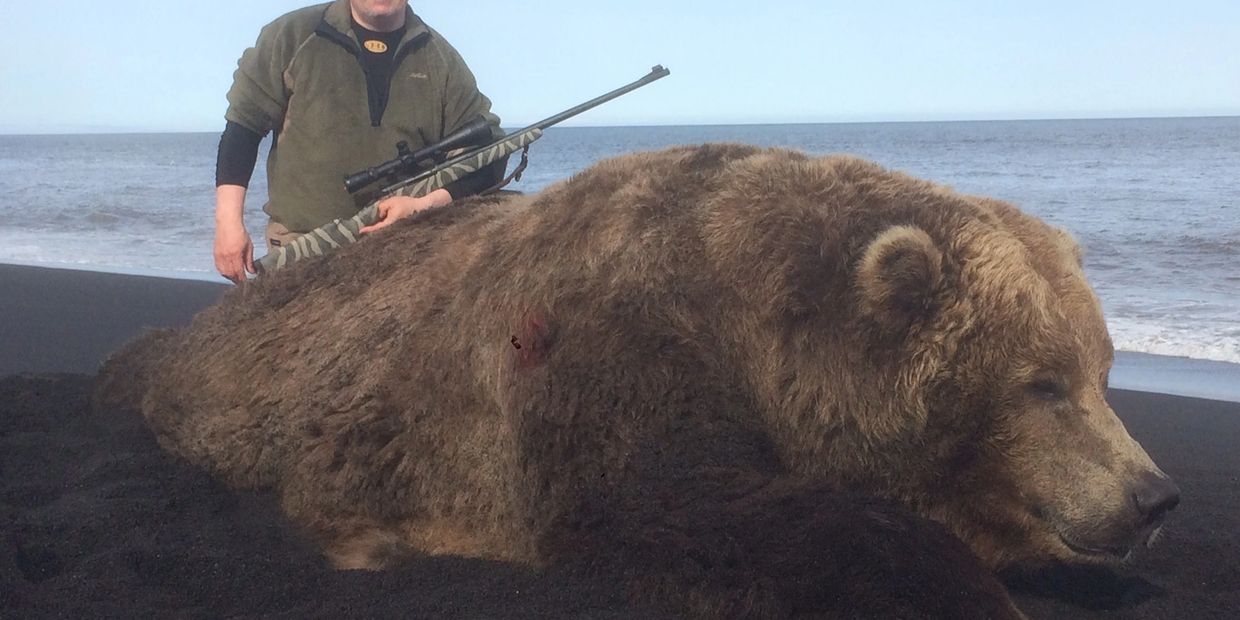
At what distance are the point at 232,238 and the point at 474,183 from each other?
1149 millimetres

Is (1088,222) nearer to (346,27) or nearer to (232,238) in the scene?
(346,27)

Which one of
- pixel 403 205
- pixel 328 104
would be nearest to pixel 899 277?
pixel 403 205

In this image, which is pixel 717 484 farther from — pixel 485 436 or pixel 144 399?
pixel 144 399

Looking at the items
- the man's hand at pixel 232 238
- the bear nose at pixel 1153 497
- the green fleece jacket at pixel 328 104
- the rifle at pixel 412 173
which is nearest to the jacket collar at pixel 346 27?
the green fleece jacket at pixel 328 104

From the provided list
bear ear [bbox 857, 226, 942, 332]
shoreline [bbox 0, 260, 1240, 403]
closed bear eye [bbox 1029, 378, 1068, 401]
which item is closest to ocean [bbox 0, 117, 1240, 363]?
shoreline [bbox 0, 260, 1240, 403]

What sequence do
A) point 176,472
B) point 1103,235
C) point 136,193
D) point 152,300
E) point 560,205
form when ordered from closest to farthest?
point 560,205 < point 176,472 < point 152,300 < point 1103,235 < point 136,193

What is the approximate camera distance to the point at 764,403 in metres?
3.26

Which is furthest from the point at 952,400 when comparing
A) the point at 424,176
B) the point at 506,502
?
the point at 424,176

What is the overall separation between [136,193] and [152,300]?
63.7 ft

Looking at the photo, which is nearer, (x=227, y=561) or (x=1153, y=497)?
(x=1153, y=497)

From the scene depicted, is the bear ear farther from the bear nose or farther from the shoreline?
the shoreline

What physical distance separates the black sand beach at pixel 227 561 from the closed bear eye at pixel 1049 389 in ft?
2.26

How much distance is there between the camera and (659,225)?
346cm

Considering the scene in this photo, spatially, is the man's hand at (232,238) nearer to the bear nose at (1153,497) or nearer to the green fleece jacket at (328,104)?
the green fleece jacket at (328,104)
